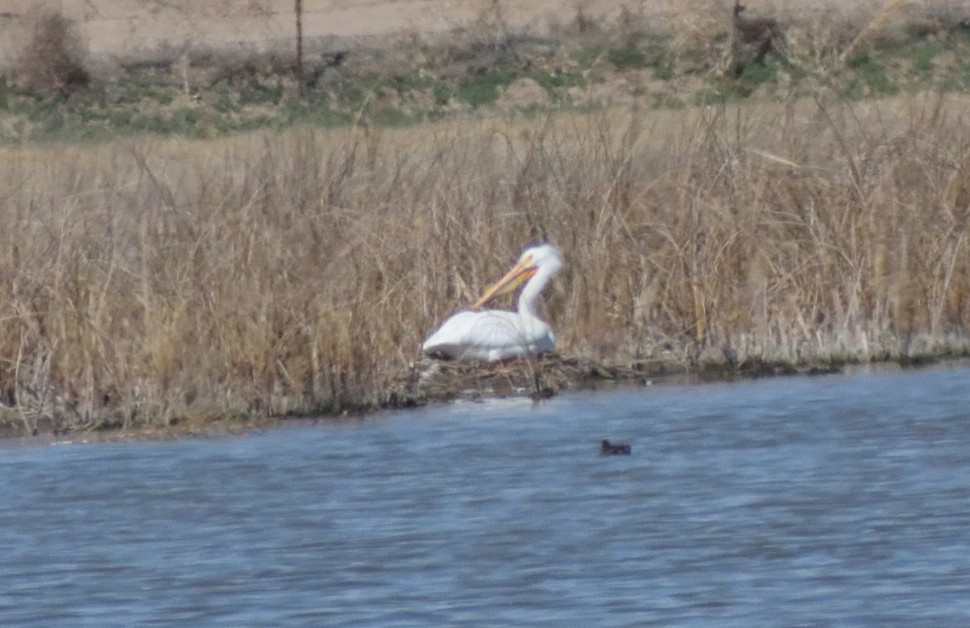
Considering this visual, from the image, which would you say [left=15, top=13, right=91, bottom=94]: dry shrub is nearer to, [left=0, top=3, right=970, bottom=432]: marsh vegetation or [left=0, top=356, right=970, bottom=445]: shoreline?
[left=0, top=3, right=970, bottom=432]: marsh vegetation

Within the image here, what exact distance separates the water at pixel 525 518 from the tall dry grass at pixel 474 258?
397 mm

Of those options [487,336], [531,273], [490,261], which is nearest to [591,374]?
[531,273]

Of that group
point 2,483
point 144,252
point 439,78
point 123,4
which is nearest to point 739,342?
point 144,252

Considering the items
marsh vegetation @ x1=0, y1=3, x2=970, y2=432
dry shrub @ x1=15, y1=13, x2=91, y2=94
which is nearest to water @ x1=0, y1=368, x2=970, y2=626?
marsh vegetation @ x1=0, y1=3, x2=970, y2=432

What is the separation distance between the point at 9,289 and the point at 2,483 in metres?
1.63

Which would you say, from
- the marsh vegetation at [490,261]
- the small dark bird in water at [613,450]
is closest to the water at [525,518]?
the small dark bird in water at [613,450]

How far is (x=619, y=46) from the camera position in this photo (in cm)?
3891

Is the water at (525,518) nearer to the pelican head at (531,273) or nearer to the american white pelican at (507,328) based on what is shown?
the american white pelican at (507,328)

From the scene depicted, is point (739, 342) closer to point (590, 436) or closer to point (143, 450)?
point (590, 436)

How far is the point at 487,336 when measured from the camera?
1159 centimetres

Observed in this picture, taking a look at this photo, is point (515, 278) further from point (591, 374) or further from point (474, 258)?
point (591, 374)

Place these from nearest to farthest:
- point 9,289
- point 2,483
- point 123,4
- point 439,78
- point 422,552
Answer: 1. point 422,552
2. point 2,483
3. point 9,289
4. point 439,78
5. point 123,4

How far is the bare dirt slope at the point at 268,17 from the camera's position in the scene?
44.0 m

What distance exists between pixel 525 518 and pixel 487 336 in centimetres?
314
